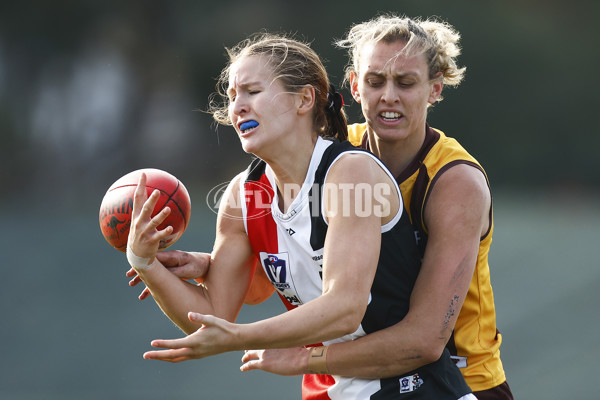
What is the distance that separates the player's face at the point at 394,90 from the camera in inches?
143

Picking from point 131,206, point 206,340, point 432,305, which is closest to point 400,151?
point 432,305

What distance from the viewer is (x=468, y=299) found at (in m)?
3.62

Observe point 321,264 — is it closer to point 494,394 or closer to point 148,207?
point 148,207

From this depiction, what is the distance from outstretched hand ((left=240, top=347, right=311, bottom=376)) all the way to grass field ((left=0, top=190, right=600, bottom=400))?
3.79 meters

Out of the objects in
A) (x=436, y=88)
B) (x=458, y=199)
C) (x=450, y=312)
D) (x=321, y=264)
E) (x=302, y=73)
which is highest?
(x=436, y=88)

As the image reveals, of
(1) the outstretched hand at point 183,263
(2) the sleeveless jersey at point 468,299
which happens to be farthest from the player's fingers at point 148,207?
(2) the sleeveless jersey at point 468,299

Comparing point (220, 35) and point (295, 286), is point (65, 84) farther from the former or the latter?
point (295, 286)

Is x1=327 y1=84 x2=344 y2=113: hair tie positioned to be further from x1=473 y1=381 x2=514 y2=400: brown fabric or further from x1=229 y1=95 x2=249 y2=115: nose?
x1=473 y1=381 x2=514 y2=400: brown fabric

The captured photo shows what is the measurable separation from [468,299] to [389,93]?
0.95 metres

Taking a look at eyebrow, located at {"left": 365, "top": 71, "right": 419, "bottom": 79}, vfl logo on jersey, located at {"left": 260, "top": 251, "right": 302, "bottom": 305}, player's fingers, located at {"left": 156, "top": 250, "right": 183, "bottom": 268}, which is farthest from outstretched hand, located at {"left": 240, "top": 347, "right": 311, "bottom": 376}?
eyebrow, located at {"left": 365, "top": 71, "right": 419, "bottom": 79}

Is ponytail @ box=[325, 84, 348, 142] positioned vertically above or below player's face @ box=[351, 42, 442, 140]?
below

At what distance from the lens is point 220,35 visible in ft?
28.8

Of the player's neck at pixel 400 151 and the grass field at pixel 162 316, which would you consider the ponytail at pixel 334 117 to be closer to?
the player's neck at pixel 400 151

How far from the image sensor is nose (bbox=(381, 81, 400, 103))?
3607 mm
